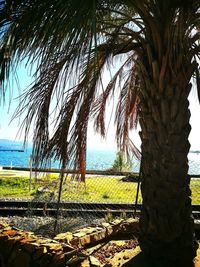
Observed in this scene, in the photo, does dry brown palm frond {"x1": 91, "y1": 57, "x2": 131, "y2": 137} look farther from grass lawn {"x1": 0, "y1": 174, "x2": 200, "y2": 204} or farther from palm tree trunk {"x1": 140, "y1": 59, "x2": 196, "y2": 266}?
grass lawn {"x1": 0, "y1": 174, "x2": 200, "y2": 204}

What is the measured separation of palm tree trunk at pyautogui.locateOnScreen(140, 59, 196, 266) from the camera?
4.48m

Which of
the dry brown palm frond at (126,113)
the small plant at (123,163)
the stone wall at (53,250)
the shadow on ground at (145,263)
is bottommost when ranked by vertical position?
the shadow on ground at (145,263)

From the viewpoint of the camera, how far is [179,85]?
177 inches

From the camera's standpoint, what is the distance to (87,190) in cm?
1314

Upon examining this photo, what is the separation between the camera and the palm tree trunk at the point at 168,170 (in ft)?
14.7

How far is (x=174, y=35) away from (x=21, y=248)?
2.96 meters

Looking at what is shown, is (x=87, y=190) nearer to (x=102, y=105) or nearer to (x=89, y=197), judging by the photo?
(x=89, y=197)

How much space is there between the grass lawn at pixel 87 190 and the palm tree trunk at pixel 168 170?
17.4 feet

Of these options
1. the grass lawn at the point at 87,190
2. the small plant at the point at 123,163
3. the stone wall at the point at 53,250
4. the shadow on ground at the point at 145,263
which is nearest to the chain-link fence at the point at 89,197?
the grass lawn at the point at 87,190

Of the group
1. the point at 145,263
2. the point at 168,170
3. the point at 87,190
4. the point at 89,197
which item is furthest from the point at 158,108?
the point at 87,190

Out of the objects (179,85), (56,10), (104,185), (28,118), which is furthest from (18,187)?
(56,10)

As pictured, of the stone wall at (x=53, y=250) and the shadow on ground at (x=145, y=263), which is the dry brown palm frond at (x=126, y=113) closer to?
the stone wall at (x=53, y=250)

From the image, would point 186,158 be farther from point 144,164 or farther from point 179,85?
point 179,85

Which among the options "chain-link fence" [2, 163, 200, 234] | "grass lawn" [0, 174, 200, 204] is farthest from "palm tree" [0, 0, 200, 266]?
"grass lawn" [0, 174, 200, 204]
